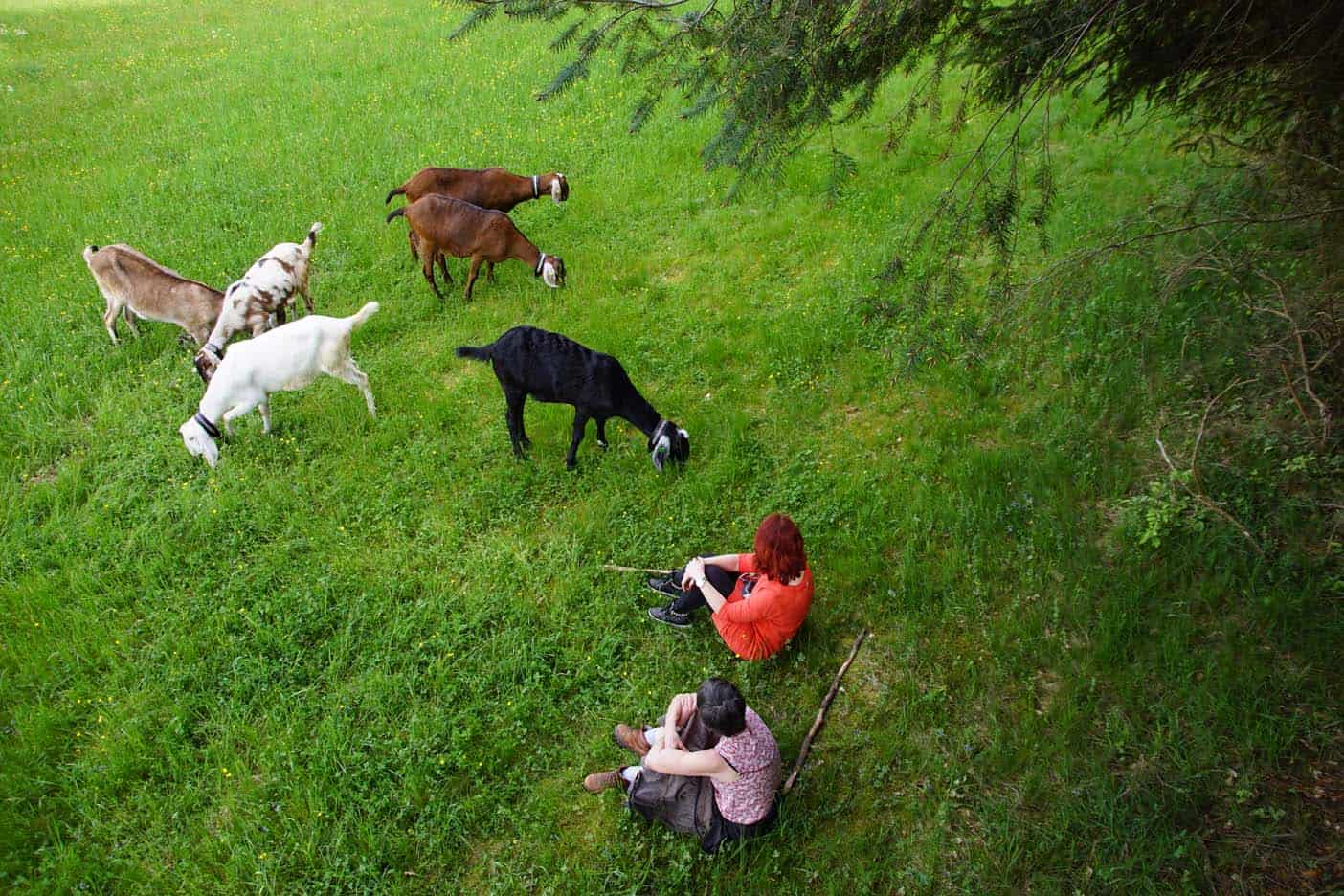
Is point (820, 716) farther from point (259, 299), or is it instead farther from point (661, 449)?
point (259, 299)

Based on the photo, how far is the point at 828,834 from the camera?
14.0 ft

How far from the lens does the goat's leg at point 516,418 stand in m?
6.80

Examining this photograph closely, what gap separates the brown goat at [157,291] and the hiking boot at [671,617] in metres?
5.82

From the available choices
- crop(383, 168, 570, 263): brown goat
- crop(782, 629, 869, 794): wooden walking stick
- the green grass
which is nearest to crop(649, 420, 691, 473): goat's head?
the green grass

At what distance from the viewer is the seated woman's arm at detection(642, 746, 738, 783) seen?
4.02m

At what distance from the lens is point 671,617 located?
5414 mm

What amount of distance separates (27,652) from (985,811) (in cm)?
603

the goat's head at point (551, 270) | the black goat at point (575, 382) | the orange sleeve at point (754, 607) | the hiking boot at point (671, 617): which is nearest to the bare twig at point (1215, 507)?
the orange sleeve at point (754, 607)

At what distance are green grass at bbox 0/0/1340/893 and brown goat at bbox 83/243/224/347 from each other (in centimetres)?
48

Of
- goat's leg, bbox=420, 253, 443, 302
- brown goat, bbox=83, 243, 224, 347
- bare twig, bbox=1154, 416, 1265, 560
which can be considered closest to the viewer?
bare twig, bbox=1154, 416, 1265, 560

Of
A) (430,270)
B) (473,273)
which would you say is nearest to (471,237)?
(473,273)

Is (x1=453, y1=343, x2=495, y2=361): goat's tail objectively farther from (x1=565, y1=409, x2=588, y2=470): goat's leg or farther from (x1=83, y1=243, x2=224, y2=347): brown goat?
(x1=83, y1=243, x2=224, y2=347): brown goat

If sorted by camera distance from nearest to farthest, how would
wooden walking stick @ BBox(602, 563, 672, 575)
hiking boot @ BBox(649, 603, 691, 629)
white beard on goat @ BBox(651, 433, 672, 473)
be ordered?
hiking boot @ BBox(649, 603, 691, 629) → wooden walking stick @ BBox(602, 563, 672, 575) → white beard on goat @ BBox(651, 433, 672, 473)

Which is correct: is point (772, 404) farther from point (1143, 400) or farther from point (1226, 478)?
point (1226, 478)
